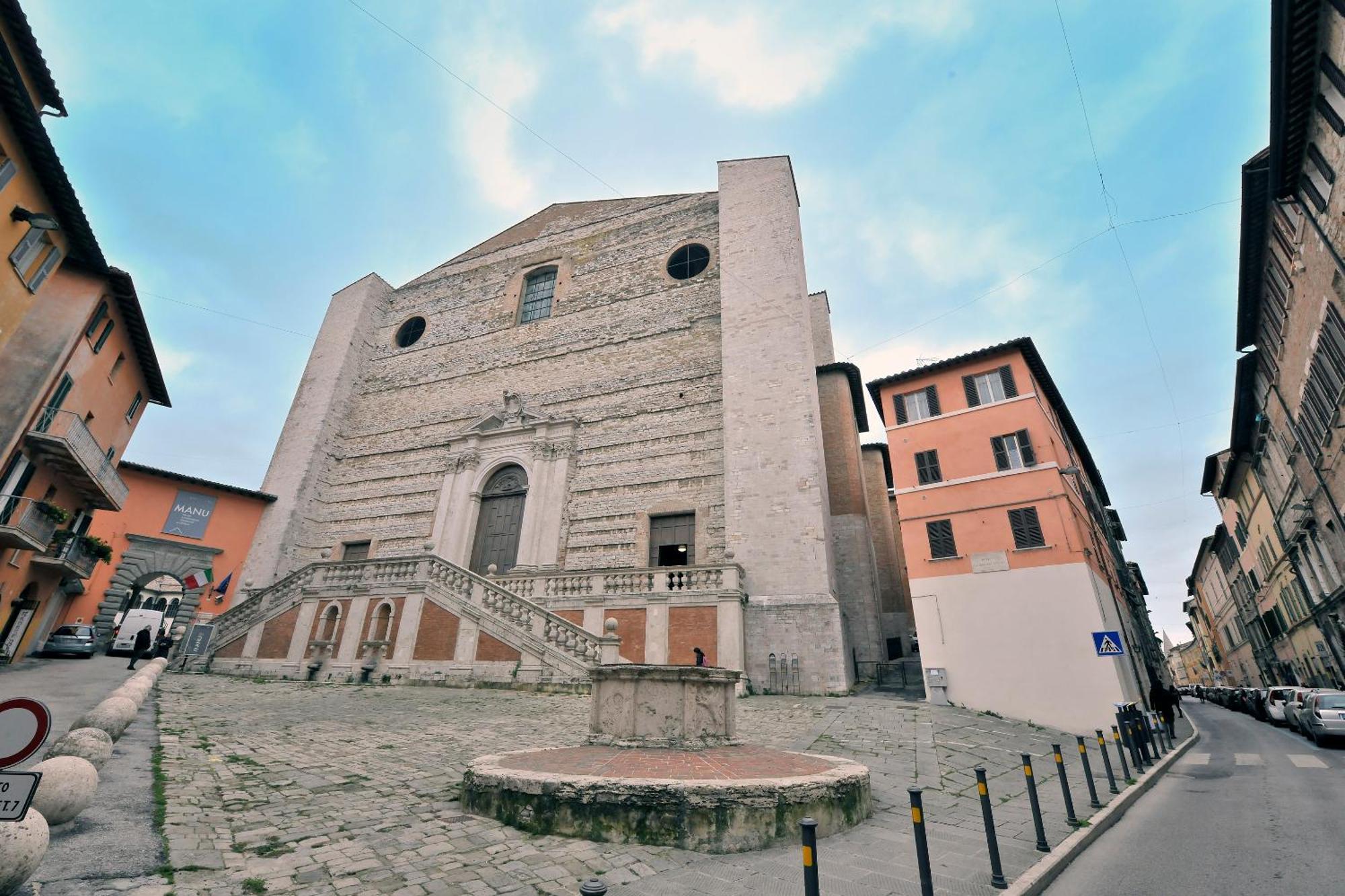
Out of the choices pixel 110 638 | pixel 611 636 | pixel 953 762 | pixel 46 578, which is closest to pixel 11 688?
pixel 46 578

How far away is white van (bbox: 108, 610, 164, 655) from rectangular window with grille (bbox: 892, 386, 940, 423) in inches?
1038

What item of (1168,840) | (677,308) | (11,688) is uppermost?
(677,308)

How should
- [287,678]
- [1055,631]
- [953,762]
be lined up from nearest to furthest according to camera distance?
[953,762], [1055,631], [287,678]

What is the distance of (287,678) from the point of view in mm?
14648

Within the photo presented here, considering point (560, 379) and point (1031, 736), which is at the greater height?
point (560, 379)

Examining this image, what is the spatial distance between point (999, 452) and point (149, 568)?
2849 cm

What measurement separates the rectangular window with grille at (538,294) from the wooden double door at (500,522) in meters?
7.60

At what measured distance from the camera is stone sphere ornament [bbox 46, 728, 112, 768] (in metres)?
4.66

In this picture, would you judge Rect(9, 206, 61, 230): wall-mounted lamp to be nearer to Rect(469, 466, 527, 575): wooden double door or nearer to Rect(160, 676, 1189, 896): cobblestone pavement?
Rect(160, 676, 1189, 896): cobblestone pavement

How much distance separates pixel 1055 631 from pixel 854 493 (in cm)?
716

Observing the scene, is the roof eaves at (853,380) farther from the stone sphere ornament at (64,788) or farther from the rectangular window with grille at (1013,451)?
the stone sphere ornament at (64,788)

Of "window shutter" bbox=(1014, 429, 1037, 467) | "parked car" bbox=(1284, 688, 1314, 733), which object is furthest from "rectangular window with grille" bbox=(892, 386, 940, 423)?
"parked car" bbox=(1284, 688, 1314, 733)

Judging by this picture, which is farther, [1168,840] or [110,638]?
[110,638]

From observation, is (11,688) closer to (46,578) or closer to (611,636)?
(46,578)
